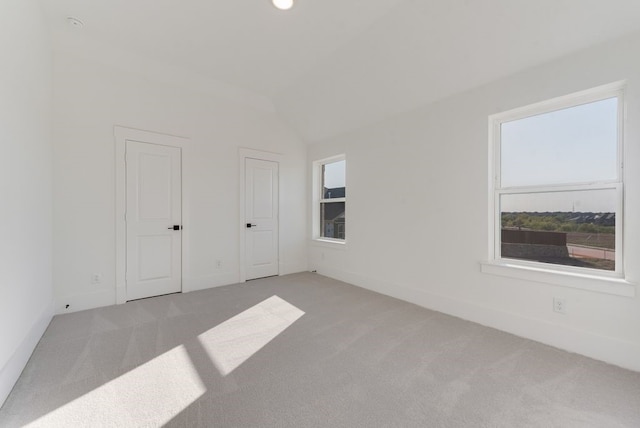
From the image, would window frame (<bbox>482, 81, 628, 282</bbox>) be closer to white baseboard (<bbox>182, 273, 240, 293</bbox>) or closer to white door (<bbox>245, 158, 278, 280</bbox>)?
white door (<bbox>245, 158, 278, 280</bbox>)

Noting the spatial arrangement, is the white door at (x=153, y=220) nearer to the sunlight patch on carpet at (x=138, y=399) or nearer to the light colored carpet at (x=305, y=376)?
the light colored carpet at (x=305, y=376)

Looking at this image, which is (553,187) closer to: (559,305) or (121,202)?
(559,305)

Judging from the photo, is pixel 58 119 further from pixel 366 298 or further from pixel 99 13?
pixel 366 298

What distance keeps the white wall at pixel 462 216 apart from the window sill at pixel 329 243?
0.09 meters

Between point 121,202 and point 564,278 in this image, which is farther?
point 121,202

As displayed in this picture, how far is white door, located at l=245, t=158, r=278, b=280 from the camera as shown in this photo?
443 centimetres

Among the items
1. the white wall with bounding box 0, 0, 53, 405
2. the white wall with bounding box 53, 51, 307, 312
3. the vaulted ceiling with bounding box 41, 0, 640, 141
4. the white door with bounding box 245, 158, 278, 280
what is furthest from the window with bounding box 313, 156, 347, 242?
the white wall with bounding box 0, 0, 53, 405

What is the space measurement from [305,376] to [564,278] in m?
2.26

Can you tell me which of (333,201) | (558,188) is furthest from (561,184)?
(333,201)

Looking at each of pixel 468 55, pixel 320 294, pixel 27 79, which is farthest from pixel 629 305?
pixel 27 79

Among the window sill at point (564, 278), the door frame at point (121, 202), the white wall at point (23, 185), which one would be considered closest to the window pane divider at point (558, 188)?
the window sill at point (564, 278)

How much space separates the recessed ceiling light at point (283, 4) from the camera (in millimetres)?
2401

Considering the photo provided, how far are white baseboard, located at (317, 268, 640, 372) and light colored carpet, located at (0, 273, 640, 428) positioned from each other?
0.35 ft

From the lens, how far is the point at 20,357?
6.24ft
